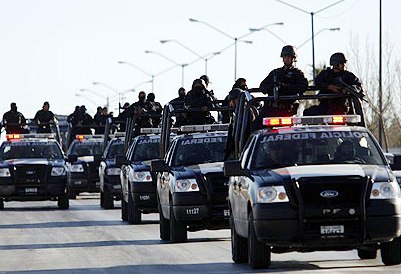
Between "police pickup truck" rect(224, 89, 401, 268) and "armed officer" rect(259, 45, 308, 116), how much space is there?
167cm

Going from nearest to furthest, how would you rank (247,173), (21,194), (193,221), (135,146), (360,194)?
(360,194) < (247,173) < (193,221) < (135,146) < (21,194)

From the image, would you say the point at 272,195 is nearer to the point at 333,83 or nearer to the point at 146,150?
the point at 333,83

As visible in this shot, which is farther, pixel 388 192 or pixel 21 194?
pixel 21 194

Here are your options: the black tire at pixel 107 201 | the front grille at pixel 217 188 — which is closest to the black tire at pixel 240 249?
the front grille at pixel 217 188

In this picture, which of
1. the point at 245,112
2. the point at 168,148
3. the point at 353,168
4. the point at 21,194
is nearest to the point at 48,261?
the point at 245,112

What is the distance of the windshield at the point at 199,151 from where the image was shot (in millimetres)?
24469

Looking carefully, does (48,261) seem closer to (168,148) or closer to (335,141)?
(335,141)

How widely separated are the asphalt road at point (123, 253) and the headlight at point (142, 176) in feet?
2.99

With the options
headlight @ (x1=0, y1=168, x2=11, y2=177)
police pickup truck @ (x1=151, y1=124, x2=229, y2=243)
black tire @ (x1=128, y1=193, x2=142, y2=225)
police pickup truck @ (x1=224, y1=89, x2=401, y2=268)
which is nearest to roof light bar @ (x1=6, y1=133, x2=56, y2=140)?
headlight @ (x1=0, y1=168, x2=11, y2=177)

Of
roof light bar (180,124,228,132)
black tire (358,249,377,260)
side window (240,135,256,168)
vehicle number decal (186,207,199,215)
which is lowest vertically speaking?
black tire (358,249,377,260)

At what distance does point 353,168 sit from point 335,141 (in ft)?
2.97

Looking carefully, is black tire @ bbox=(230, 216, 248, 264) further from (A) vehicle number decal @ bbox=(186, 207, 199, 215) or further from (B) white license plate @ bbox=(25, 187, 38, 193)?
(B) white license plate @ bbox=(25, 187, 38, 193)

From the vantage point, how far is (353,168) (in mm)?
17172

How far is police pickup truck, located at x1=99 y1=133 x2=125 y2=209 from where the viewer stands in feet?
125
